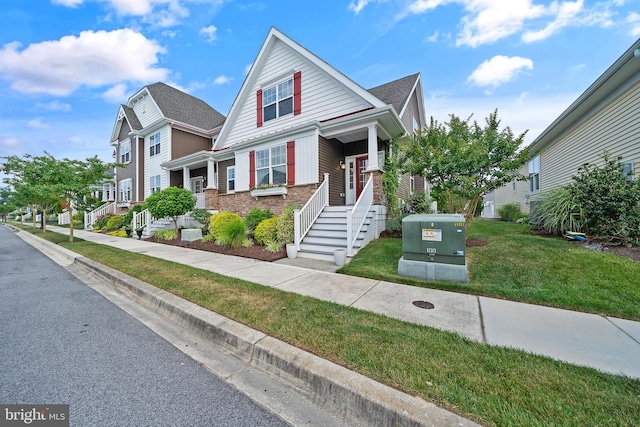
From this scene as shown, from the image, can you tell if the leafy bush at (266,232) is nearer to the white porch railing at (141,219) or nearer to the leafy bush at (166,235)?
the leafy bush at (166,235)

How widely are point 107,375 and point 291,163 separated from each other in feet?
27.6

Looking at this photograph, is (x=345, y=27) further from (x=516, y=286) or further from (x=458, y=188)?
(x=516, y=286)

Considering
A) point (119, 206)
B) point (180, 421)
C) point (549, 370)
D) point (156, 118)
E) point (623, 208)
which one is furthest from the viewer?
point (119, 206)

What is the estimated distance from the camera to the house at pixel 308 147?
315 inches

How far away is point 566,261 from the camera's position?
4848 millimetres

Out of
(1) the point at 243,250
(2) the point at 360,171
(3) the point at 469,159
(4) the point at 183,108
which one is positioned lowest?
(1) the point at 243,250

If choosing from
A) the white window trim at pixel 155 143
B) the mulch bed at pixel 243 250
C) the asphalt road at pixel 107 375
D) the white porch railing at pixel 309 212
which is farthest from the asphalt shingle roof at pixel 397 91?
the white window trim at pixel 155 143

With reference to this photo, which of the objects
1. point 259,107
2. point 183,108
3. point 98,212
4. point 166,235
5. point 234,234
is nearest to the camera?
point 234,234

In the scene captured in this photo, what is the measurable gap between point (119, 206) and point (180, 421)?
893 inches

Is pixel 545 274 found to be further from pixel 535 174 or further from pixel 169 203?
pixel 535 174

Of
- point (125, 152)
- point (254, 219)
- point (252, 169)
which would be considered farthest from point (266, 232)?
point (125, 152)

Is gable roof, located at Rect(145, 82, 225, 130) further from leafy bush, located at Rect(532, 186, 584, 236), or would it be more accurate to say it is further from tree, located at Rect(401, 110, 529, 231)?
leafy bush, located at Rect(532, 186, 584, 236)

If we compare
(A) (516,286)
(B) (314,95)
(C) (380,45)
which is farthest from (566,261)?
(C) (380,45)

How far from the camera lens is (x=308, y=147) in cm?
944
